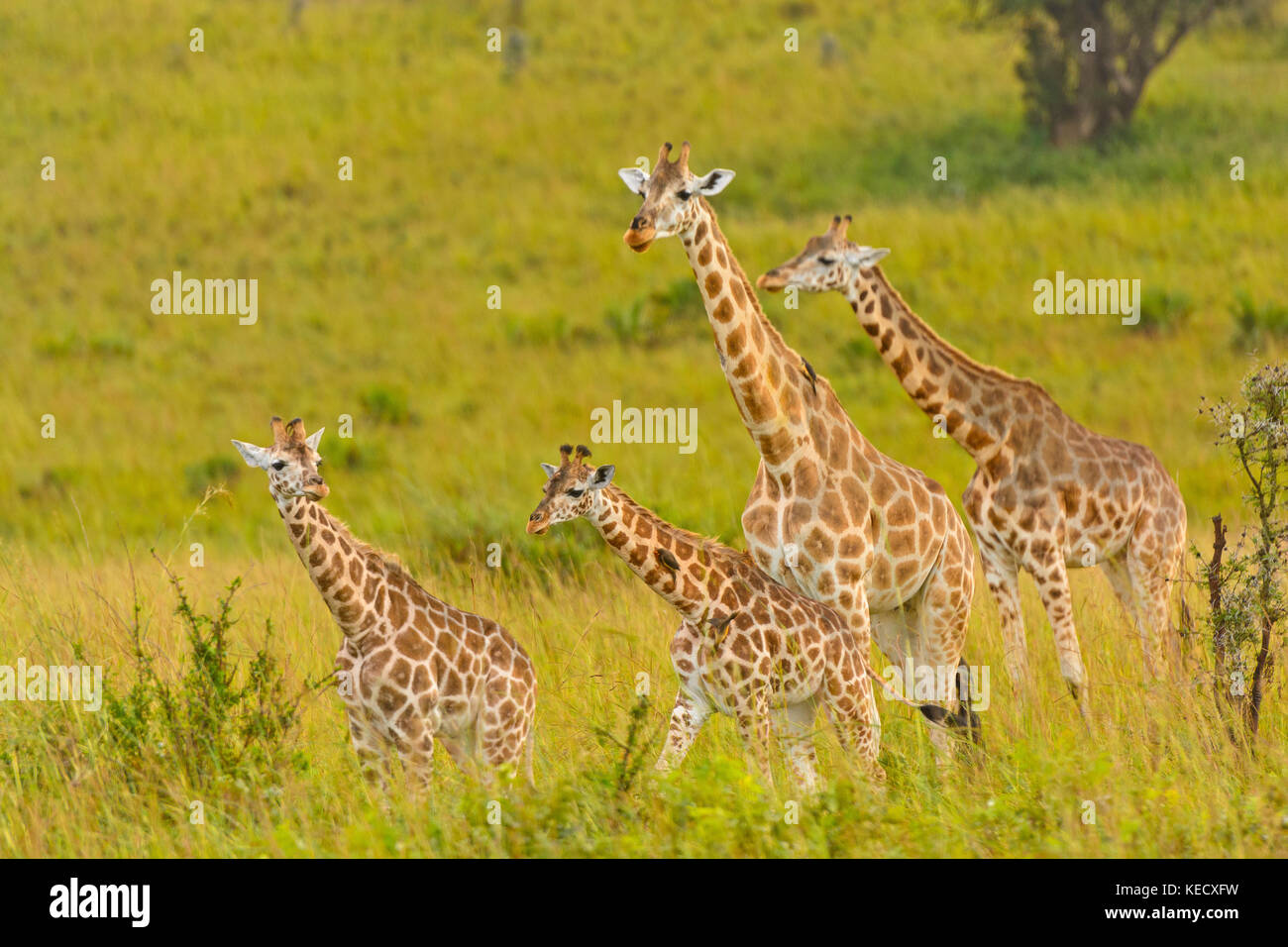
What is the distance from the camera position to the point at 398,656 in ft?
24.7

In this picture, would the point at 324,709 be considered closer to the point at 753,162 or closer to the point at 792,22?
the point at 753,162

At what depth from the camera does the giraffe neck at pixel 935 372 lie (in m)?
8.84

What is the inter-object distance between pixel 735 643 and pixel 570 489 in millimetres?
1113

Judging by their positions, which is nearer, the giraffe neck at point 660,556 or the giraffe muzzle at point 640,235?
the giraffe muzzle at point 640,235

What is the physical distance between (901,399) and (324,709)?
16.2 m

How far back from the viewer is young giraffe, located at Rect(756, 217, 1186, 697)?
8859 millimetres

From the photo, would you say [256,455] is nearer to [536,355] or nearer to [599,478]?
[599,478]

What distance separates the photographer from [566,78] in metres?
43.3

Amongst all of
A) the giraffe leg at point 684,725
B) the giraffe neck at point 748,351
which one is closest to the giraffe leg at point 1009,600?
the giraffe neck at point 748,351

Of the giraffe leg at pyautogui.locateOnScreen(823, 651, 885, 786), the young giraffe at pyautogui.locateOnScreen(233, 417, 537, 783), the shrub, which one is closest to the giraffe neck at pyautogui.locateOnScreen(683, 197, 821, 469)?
the giraffe leg at pyautogui.locateOnScreen(823, 651, 885, 786)

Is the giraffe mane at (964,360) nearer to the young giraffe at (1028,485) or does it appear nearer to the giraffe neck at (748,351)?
the young giraffe at (1028,485)

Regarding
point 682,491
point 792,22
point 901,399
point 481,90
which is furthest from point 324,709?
point 792,22

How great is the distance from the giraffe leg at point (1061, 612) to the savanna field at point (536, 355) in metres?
0.18

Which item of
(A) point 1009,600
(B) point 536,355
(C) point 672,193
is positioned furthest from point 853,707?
(B) point 536,355
